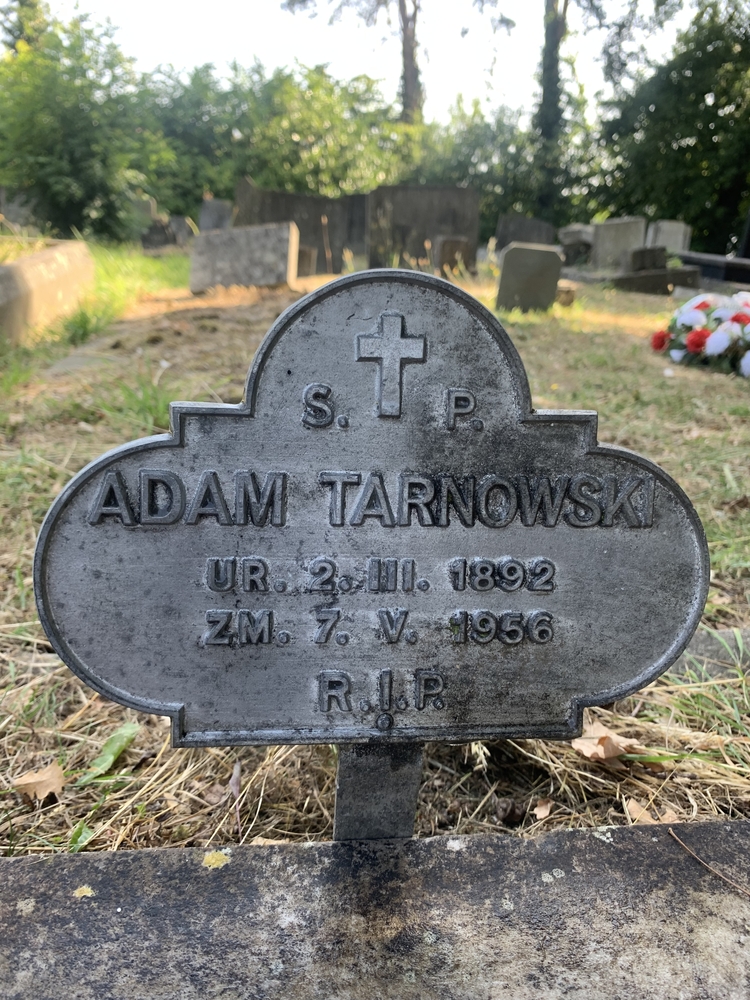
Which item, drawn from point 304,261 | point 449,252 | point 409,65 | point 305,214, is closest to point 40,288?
point 304,261

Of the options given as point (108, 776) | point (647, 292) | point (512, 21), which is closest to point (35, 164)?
point (647, 292)

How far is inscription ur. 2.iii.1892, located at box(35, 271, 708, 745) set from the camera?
116 centimetres

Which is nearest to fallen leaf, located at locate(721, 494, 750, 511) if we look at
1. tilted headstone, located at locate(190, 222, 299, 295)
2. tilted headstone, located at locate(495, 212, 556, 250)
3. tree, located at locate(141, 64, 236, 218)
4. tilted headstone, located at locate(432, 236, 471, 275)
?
tilted headstone, located at locate(190, 222, 299, 295)

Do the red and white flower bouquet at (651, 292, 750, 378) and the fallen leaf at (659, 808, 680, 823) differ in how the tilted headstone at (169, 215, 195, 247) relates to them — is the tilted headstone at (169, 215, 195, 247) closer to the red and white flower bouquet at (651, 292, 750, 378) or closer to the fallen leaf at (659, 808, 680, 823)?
the red and white flower bouquet at (651, 292, 750, 378)

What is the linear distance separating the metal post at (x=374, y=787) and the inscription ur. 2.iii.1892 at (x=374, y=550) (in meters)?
0.07

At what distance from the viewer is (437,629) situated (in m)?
1.28

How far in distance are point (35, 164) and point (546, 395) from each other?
911 cm

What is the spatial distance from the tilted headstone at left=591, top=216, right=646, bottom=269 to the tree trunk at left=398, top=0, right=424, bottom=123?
9576mm

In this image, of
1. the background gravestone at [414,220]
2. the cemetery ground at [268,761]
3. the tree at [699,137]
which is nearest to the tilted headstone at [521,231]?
the background gravestone at [414,220]

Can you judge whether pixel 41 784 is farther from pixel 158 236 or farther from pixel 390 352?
pixel 158 236

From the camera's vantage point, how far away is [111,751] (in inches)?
68.6

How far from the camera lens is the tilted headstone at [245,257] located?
→ 25.0ft

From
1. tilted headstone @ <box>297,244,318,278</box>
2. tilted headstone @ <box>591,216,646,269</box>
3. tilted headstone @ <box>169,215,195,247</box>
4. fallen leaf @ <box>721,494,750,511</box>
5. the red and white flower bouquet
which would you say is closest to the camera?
fallen leaf @ <box>721,494,750,511</box>

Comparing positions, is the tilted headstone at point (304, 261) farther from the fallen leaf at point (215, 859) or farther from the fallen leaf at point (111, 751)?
the fallen leaf at point (215, 859)
